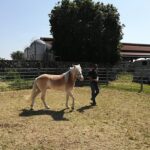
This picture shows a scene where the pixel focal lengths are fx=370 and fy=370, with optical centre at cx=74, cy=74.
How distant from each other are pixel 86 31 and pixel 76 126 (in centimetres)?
2047

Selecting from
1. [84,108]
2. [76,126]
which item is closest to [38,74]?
[84,108]

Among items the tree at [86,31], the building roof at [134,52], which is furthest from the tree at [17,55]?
the tree at [86,31]

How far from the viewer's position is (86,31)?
3005 cm

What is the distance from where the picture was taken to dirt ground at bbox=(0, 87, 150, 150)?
27.2 feet

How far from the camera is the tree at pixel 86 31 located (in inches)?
1186

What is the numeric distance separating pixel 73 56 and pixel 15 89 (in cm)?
1055

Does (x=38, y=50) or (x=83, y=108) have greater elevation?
(x=38, y=50)

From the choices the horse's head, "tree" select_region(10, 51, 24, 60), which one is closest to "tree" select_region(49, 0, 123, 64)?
the horse's head

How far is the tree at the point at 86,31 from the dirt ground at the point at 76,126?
49.3ft

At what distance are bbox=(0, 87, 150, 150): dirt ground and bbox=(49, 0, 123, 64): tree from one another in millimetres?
15042

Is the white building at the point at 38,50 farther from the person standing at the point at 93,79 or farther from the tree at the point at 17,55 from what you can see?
the person standing at the point at 93,79

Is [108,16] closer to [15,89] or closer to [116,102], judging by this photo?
[15,89]

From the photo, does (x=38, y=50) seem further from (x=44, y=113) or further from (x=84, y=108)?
(x=44, y=113)

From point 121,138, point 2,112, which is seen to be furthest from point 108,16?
point 121,138
